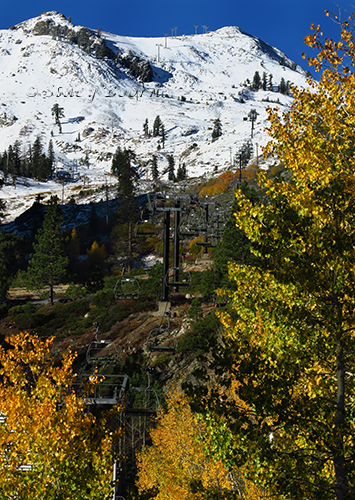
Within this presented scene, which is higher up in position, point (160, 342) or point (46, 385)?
point (46, 385)

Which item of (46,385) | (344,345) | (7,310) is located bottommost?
(7,310)

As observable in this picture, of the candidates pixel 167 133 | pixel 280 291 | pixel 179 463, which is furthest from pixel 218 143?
pixel 280 291

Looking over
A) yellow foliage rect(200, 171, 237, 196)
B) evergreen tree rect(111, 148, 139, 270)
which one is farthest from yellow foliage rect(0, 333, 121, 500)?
yellow foliage rect(200, 171, 237, 196)

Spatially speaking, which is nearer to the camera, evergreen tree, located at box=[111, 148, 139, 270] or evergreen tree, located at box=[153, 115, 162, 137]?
evergreen tree, located at box=[111, 148, 139, 270]

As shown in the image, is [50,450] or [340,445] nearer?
[340,445]

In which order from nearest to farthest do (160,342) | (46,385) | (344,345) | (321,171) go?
(344,345), (321,171), (46,385), (160,342)

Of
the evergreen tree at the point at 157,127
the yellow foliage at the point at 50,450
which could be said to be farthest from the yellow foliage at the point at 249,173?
the yellow foliage at the point at 50,450

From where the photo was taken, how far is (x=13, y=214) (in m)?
99.8

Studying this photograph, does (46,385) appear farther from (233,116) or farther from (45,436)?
(233,116)

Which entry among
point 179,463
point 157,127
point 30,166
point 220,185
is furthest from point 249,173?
point 157,127

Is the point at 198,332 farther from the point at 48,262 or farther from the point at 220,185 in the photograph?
the point at 220,185

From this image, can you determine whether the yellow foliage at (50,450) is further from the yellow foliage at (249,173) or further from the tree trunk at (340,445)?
the yellow foliage at (249,173)

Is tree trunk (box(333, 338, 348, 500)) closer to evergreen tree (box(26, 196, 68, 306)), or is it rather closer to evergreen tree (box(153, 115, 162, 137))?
evergreen tree (box(26, 196, 68, 306))

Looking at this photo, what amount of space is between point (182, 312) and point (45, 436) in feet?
98.9
